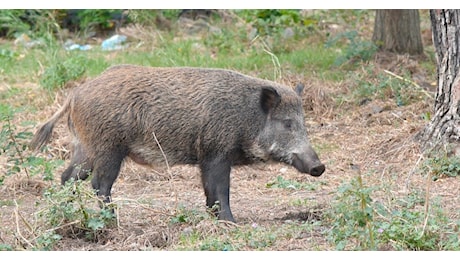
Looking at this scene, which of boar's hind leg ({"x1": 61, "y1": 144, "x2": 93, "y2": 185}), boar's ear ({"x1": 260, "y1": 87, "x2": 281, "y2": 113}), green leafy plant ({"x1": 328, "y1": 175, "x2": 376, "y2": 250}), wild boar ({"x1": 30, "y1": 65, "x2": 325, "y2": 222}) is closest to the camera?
green leafy plant ({"x1": 328, "y1": 175, "x2": 376, "y2": 250})

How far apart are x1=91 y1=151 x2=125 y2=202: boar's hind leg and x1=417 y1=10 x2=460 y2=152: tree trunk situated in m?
2.78

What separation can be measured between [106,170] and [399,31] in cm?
525

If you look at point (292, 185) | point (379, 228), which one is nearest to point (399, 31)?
point (292, 185)

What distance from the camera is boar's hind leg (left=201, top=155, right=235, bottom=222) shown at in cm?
645

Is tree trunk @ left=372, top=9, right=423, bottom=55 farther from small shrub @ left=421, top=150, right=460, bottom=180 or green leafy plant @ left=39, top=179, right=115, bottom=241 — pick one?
green leafy plant @ left=39, top=179, right=115, bottom=241

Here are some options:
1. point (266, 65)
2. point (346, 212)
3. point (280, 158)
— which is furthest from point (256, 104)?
point (266, 65)

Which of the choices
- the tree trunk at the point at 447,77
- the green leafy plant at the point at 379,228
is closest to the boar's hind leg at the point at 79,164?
the green leafy plant at the point at 379,228

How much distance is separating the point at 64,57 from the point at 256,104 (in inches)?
182

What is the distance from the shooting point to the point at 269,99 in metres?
6.66

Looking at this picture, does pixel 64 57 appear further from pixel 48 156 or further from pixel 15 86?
pixel 48 156

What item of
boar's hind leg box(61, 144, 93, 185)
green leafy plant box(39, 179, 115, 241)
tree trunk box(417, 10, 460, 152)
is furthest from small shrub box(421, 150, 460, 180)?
green leafy plant box(39, 179, 115, 241)

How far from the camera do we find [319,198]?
7.12 metres

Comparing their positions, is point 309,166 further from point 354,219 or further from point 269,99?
point 354,219

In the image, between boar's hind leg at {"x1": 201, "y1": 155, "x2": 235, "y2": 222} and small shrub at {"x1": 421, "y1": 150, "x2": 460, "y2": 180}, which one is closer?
boar's hind leg at {"x1": 201, "y1": 155, "x2": 235, "y2": 222}
